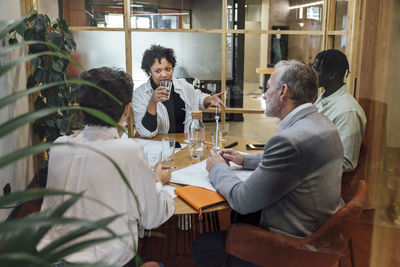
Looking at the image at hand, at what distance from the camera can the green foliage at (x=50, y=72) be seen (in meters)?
3.14

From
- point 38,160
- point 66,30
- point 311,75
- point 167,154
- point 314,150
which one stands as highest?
point 66,30

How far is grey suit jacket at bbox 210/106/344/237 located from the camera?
1435mm

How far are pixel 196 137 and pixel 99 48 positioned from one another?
206 cm

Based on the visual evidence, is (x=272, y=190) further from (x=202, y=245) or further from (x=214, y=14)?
(x=214, y=14)

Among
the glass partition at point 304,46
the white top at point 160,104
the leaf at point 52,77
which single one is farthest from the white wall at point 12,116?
the glass partition at point 304,46

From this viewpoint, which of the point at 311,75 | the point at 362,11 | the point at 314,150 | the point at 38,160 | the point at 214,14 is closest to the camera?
the point at 314,150

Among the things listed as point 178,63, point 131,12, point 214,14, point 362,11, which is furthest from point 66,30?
point 362,11

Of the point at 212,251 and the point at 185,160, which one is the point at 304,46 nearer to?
the point at 185,160

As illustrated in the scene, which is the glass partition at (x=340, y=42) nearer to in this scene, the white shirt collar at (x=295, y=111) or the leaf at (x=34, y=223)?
the white shirt collar at (x=295, y=111)

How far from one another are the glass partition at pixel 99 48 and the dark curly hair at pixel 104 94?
2.44 m

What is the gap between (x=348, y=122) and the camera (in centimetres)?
236

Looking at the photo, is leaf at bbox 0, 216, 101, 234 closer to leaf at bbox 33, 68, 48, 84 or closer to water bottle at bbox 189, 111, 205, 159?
water bottle at bbox 189, 111, 205, 159

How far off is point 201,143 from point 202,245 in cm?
73

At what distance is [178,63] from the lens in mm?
4055
